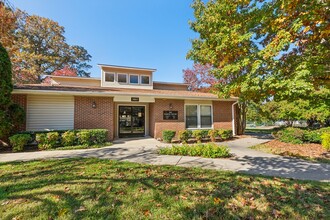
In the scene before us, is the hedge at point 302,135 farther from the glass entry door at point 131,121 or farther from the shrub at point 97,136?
the shrub at point 97,136

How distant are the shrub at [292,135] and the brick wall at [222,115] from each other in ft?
12.4

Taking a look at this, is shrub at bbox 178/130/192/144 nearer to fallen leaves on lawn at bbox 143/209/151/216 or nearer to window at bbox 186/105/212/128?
window at bbox 186/105/212/128

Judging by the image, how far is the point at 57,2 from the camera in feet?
27.0

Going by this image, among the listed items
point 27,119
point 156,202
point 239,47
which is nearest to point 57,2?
point 27,119

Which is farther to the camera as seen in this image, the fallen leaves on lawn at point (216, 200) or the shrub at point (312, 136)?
the shrub at point (312, 136)

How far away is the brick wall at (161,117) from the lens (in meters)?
11.4

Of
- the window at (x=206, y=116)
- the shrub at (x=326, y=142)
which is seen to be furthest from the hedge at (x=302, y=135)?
the window at (x=206, y=116)

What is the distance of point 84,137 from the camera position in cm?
868

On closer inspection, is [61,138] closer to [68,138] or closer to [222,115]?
[68,138]

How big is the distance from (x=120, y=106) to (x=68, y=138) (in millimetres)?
4398

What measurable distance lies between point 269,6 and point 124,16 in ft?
27.6

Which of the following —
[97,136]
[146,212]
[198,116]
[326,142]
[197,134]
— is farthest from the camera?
[198,116]

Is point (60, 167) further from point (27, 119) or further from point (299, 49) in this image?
point (299, 49)

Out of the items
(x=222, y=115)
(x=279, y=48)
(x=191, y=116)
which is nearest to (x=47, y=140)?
(x=191, y=116)
